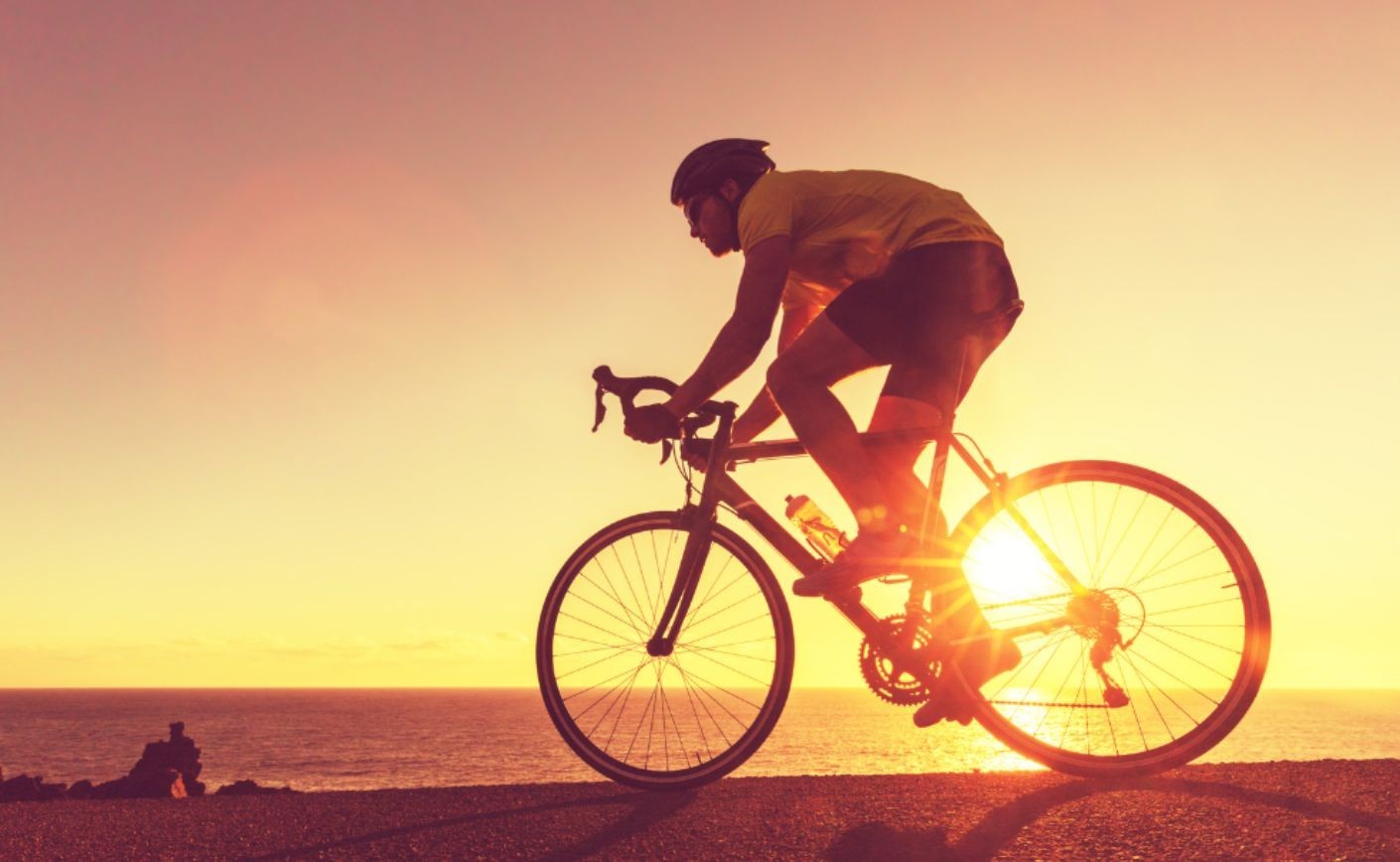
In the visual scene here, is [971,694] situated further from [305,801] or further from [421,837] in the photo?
[305,801]

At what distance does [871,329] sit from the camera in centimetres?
394

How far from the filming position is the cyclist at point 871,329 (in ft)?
12.6

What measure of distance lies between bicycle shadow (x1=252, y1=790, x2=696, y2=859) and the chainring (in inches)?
36.2

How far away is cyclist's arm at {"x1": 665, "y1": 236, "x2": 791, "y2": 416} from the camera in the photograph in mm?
3818

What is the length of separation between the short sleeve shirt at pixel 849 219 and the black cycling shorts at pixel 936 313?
71 millimetres

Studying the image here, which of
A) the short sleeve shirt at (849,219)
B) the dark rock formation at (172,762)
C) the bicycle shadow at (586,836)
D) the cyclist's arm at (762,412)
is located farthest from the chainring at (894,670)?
the dark rock formation at (172,762)

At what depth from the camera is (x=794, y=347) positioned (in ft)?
13.3

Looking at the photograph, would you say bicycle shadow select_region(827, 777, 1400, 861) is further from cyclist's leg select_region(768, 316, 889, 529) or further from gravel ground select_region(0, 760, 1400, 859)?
cyclist's leg select_region(768, 316, 889, 529)

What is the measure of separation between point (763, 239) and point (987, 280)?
0.97 m

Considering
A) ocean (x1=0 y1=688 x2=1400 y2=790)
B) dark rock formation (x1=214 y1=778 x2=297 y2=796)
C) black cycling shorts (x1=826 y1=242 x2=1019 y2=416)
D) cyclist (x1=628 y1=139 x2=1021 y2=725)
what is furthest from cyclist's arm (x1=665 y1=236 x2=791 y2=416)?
ocean (x1=0 y1=688 x2=1400 y2=790)

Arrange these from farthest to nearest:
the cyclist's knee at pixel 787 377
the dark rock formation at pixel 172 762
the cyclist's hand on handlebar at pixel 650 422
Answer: the dark rock formation at pixel 172 762, the cyclist's hand on handlebar at pixel 650 422, the cyclist's knee at pixel 787 377

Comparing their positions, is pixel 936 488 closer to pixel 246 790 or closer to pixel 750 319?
pixel 750 319

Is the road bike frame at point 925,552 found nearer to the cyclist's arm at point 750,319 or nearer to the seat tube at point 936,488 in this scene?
the seat tube at point 936,488

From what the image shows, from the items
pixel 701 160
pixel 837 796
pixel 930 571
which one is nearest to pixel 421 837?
pixel 837 796
